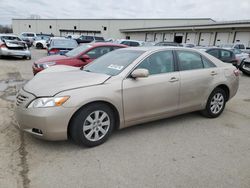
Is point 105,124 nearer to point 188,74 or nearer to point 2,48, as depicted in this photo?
point 188,74

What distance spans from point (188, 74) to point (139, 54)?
1.05m

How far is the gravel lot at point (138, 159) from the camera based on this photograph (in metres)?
2.40

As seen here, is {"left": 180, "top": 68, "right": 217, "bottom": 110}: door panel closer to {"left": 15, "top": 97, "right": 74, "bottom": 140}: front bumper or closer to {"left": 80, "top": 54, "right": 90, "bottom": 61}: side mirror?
{"left": 15, "top": 97, "right": 74, "bottom": 140}: front bumper

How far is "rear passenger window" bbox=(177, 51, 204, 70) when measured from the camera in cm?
391

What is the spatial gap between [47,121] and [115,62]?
1.62 m

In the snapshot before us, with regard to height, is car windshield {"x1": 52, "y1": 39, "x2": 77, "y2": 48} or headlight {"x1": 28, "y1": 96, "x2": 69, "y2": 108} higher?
car windshield {"x1": 52, "y1": 39, "x2": 77, "y2": 48}

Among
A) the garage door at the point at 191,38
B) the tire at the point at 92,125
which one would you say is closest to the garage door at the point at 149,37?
the garage door at the point at 191,38

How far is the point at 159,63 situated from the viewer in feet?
12.0

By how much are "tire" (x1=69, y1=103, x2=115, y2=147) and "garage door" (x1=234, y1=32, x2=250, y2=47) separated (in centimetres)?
2478

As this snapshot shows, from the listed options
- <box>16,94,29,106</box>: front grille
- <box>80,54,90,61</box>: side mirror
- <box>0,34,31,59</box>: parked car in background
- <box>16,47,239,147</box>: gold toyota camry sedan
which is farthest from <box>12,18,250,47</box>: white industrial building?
<box>16,94,29,106</box>: front grille

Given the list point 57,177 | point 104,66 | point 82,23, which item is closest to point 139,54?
point 104,66

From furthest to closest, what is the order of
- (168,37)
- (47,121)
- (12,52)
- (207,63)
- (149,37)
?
A: 1. (149,37)
2. (168,37)
3. (12,52)
4. (207,63)
5. (47,121)

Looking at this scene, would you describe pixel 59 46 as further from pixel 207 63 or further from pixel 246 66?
pixel 246 66

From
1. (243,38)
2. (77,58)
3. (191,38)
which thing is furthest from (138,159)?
(191,38)
